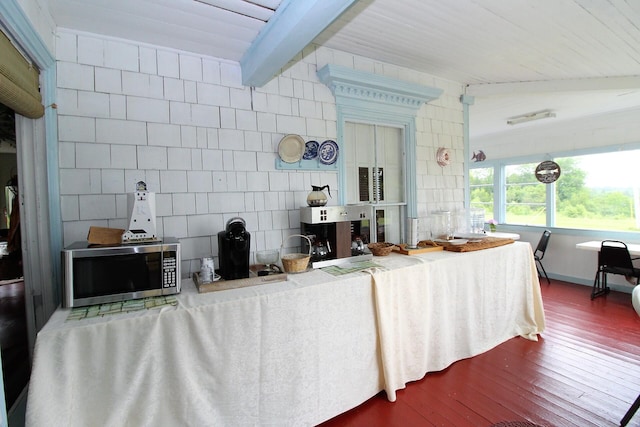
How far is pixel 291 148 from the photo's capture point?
2.51 metres

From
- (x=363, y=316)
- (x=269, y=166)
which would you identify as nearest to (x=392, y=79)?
(x=269, y=166)

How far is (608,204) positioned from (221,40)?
233 inches

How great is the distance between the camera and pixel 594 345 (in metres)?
2.92

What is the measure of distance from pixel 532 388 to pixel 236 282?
2.25 m

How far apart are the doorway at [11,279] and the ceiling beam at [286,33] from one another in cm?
146

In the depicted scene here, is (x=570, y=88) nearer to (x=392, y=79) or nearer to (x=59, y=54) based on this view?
(x=392, y=79)

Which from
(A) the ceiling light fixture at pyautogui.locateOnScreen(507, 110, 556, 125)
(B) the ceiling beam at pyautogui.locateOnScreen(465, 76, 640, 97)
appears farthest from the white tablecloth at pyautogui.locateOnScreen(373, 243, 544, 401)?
(A) the ceiling light fixture at pyautogui.locateOnScreen(507, 110, 556, 125)

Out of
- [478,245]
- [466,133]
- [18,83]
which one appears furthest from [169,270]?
[466,133]

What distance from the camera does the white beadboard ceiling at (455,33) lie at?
1757 millimetres

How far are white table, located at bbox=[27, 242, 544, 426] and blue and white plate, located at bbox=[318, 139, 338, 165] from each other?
38.6 inches

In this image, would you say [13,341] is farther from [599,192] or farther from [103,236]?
[599,192]

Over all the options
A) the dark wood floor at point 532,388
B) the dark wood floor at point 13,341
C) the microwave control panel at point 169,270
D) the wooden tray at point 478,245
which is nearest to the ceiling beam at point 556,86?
the wooden tray at point 478,245

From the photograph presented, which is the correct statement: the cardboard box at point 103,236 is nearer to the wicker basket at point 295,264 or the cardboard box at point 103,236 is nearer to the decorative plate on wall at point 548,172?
the wicker basket at point 295,264

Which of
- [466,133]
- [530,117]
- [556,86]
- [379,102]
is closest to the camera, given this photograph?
[379,102]
